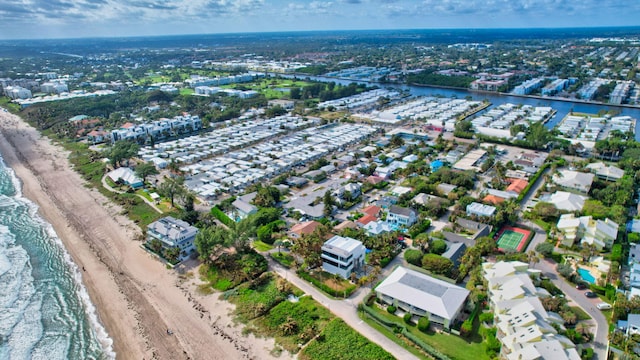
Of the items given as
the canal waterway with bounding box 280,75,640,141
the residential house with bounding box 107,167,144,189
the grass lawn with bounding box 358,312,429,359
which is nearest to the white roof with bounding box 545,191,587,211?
the grass lawn with bounding box 358,312,429,359

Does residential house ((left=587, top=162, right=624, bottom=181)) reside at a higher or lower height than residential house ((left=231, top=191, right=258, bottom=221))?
higher

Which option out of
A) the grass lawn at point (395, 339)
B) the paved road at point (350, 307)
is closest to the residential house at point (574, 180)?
the paved road at point (350, 307)

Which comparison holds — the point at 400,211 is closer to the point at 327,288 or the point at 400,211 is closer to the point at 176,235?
the point at 327,288

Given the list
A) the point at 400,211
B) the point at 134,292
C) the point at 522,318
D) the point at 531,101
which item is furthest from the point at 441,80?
the point at 134,292

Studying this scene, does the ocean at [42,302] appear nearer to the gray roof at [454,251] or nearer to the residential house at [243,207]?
the residential house at [243,207]

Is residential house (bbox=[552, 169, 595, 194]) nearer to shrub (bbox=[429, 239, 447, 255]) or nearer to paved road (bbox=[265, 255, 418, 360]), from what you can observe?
shrub (bbox=[429, 239, 447, 255])

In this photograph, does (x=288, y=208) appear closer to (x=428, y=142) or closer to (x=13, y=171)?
(x=428, y=142)
